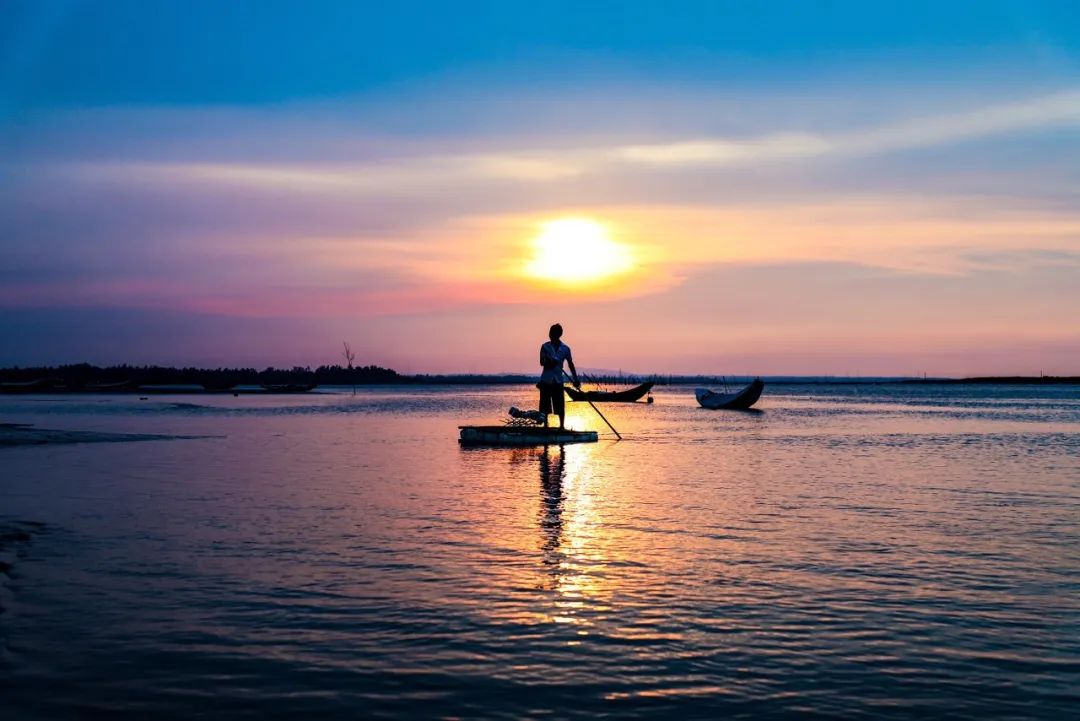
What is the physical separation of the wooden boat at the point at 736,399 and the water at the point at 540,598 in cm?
5433

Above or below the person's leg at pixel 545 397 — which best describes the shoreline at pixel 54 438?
below

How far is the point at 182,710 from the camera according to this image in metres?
5.92

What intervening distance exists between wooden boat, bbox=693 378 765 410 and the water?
5433 centimetres

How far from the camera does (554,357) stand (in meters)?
27.2

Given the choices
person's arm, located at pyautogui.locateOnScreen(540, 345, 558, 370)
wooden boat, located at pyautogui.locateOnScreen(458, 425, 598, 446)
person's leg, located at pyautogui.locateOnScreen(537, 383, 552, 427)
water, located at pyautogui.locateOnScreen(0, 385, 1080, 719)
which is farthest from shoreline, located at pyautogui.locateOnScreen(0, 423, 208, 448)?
person's arm, located at pyautogui.locateOnScreen(540, 345, 558, 370)

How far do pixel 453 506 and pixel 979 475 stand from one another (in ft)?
43.2

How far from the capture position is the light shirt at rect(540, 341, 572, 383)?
2714cm

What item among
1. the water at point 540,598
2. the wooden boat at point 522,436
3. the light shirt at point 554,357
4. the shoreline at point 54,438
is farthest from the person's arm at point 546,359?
the shoreline at point 54,438

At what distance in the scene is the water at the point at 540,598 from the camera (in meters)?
6.26

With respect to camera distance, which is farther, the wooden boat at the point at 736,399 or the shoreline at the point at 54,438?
the wooden boat at the point at 736,399

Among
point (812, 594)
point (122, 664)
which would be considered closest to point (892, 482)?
point (812, 594)

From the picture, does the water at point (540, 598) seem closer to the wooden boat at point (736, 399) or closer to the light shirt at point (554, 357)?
the light shirt at point (554, 357)

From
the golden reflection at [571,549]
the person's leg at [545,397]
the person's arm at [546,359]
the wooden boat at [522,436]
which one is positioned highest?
the person's arm at [546,359]

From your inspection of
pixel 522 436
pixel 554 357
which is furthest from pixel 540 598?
pixel 522 436
